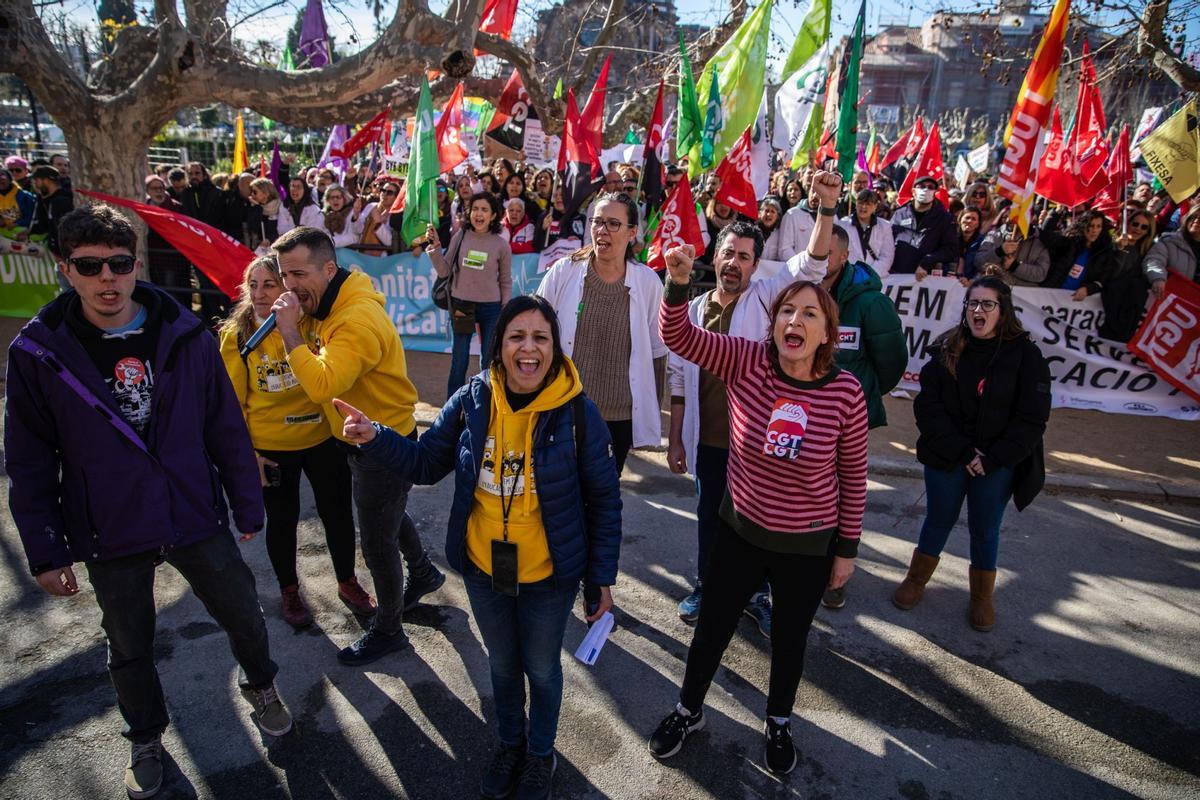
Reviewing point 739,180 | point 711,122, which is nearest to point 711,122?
point 711,122

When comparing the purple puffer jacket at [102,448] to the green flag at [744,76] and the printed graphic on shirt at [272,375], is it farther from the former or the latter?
the green flag at [744,76]

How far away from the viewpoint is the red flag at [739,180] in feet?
21.8

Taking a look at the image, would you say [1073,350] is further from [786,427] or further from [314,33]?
[314,33]

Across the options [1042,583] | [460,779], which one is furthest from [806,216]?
[460,779]

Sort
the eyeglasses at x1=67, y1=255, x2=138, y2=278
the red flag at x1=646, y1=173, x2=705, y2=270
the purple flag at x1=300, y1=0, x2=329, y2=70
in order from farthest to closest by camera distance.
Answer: the purple flag at x1=300, y1=0, x2=329, y2=70 < the red flag at x1=646, y1=173, x2=705, y2=270 < the eyeglasses at x1=67, y1=255, x2=138, y2=278

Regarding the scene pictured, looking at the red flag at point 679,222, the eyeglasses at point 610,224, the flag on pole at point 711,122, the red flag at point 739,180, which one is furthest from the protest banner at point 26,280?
the eyeglasses at point 610,224

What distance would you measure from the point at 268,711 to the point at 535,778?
1.13 m

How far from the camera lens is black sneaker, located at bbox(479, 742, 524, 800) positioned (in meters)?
2.64

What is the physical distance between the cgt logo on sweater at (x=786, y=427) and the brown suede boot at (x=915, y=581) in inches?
75.3

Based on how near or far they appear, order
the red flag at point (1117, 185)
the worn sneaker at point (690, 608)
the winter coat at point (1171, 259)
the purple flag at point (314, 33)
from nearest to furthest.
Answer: the worn sneaker at point (690, 608)
the winter coat at point (1171, 259)
the red flag at point (1117, 185)
the purple flag at point (314, 33)

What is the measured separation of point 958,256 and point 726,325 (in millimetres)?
5888

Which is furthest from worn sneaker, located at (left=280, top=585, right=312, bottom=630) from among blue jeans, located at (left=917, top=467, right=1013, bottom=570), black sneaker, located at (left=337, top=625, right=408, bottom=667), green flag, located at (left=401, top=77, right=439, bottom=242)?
green flag, located at (left=401, top=77, right=439, bottom=242)

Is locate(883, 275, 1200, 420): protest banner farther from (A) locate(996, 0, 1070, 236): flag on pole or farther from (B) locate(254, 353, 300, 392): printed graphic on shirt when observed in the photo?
(B) locate(254, 353, 300, 392): printed graphic on shirt

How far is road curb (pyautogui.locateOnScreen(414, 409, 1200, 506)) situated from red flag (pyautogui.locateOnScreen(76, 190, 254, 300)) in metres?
2.04
